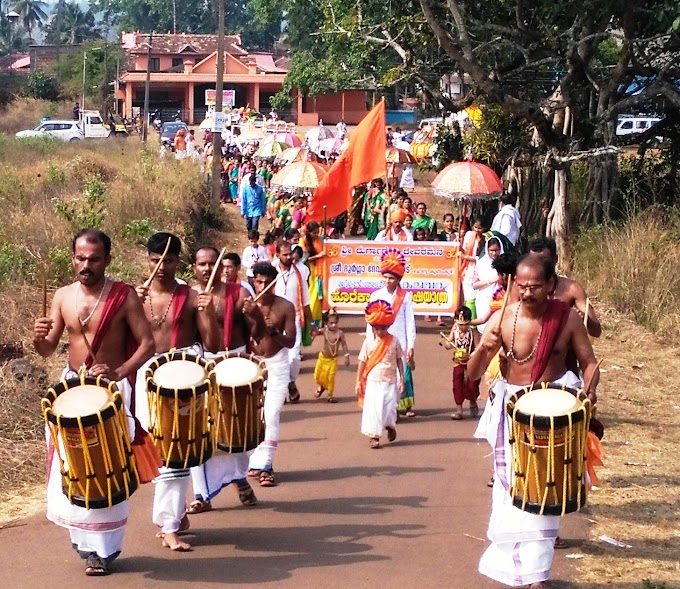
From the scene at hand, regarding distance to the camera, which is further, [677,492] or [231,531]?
[677,492]

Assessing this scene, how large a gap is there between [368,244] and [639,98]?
15.5 feet

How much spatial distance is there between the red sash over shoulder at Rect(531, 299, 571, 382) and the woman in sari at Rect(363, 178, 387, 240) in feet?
43.5

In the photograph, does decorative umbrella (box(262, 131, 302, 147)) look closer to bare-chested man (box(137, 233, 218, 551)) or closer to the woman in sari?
the woman in sari

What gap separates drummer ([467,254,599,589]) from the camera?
A: 597 cm

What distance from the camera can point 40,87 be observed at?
74000 millimetres

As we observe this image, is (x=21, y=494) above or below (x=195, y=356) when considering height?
below

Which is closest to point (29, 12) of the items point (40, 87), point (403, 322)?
point (40, 87)

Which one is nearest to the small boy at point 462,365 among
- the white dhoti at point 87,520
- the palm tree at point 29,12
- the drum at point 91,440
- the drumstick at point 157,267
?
the drumstick at point 157,267

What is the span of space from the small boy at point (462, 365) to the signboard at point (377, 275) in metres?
4.11

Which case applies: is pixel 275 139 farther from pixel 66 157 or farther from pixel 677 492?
pixel 677 492

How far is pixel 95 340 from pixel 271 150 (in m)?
24.0

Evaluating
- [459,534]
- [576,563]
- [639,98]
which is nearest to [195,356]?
[459,534]

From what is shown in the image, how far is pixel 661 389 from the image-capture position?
1204 cm

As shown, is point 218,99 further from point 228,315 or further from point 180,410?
point 180,410
